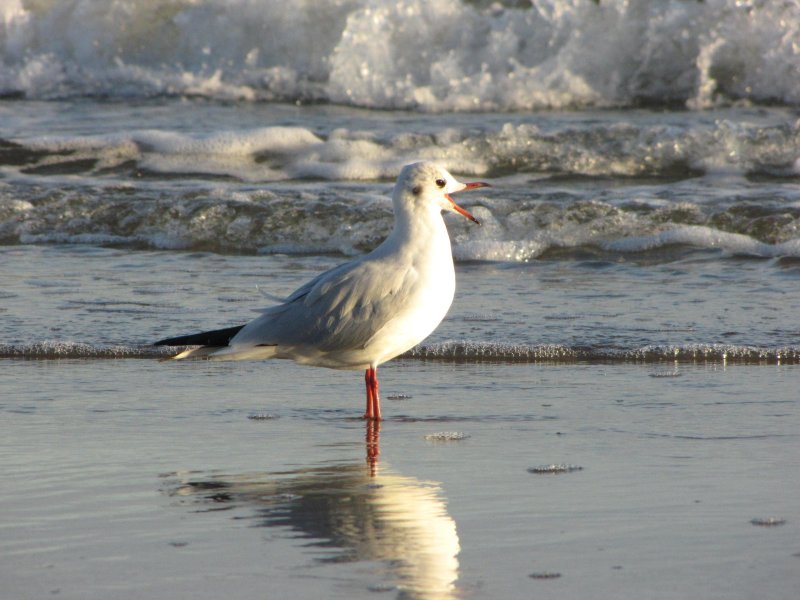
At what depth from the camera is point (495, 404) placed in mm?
4602

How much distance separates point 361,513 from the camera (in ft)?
10.9

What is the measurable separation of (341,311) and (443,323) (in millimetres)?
1541

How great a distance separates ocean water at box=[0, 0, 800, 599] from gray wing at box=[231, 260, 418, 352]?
0.26 metres

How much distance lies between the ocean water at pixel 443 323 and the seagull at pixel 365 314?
21 centimetres

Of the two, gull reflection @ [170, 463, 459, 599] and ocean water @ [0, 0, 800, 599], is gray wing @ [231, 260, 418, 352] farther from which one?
gull reflection @ [170, 463, 459, 599]

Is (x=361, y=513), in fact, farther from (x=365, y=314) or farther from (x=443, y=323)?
(x=443, y=323)

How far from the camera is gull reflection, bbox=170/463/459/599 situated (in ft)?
9.43

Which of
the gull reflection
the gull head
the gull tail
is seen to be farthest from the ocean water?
the gull head

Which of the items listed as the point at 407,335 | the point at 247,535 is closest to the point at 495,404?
the point at 407,335

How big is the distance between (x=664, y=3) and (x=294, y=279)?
7.09 metres

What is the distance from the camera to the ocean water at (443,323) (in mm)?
3061

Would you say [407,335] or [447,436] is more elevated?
[407,335]

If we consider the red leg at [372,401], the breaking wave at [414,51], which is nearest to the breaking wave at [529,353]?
the red leg at [372,401]

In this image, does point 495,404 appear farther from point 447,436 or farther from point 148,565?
point 148,565
